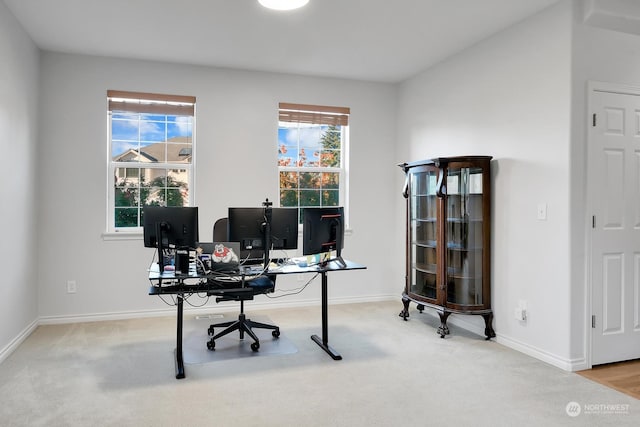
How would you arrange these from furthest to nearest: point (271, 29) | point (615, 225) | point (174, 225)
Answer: point (271, 29), point (615, 225), point (174, 225)

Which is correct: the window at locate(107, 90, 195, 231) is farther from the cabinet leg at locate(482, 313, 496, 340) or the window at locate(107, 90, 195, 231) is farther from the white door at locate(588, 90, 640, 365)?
the white door at locate(588, 90, 640, 365)

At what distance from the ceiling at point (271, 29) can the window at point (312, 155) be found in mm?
636

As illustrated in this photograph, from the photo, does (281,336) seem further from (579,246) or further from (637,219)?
(637,219)

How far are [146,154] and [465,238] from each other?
3.40 metres

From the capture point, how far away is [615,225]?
3.36m

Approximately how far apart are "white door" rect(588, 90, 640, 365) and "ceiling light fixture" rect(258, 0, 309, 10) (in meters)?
2.23

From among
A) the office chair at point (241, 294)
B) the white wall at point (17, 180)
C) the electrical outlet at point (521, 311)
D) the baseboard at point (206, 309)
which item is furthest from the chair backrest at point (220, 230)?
the electrical outlet at point (521, 311)

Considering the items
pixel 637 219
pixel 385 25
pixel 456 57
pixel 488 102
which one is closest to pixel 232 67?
pixel 385 25

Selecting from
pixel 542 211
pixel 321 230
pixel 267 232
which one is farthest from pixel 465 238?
pixel 267 232

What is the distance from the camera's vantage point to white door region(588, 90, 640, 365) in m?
3.28

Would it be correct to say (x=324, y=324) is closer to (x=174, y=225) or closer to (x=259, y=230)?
(x=259, y=230)

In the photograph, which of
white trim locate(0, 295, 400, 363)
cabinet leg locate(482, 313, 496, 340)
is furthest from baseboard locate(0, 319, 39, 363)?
cabinet leg locate(482, 313, 496, 340)

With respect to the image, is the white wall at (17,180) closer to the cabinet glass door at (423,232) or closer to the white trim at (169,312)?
the white trim at (169,312)

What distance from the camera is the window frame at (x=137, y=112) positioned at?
4625 millimetres
